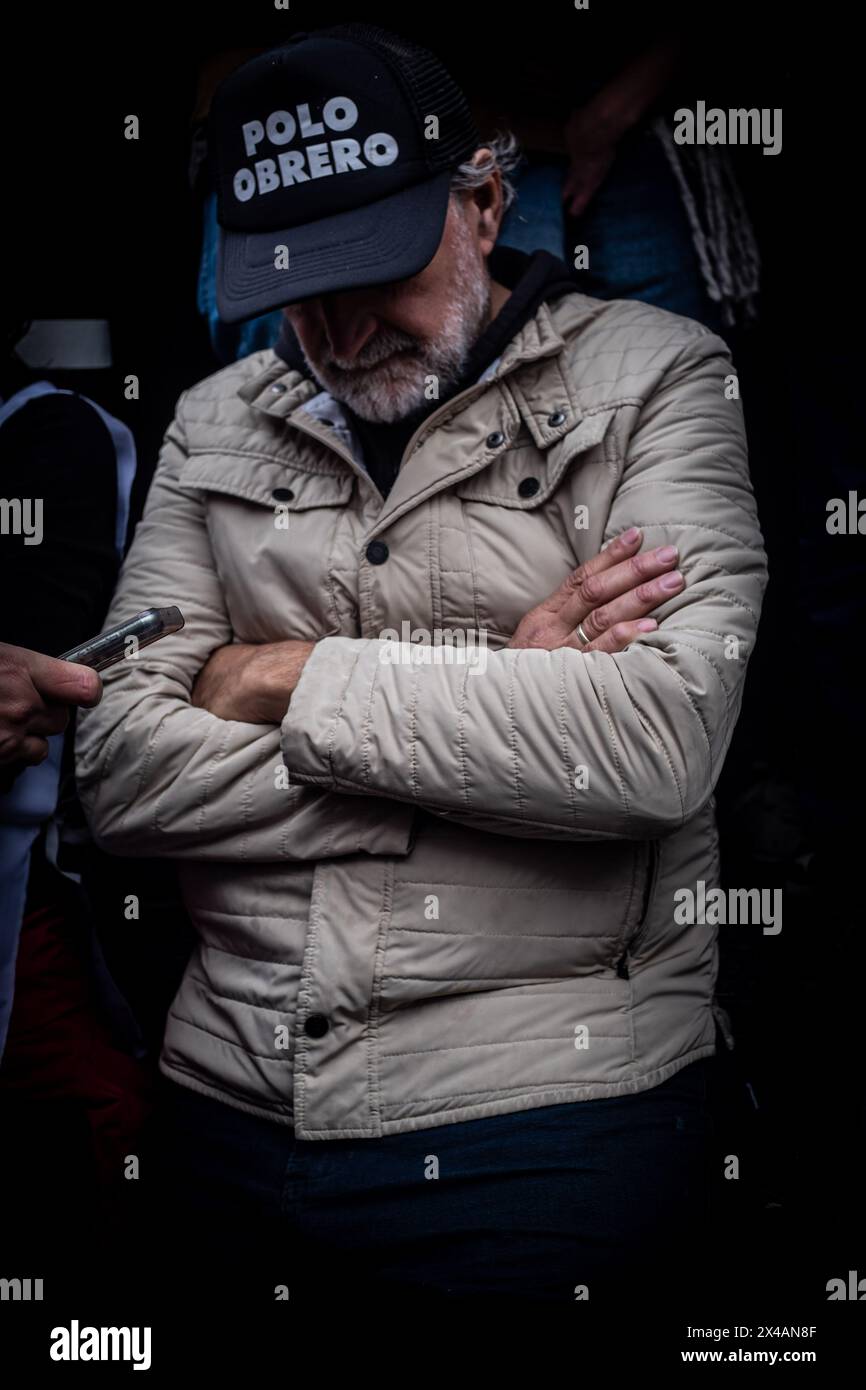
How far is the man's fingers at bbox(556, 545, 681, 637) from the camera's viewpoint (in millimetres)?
1842

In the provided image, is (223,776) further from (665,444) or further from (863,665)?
(863,665)

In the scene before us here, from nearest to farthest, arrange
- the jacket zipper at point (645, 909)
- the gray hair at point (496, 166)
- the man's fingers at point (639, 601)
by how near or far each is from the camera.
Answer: the man's fingers at point (639, 601) → the jacket zipper at point (645, 909) → the gray hair at point (496, 166)

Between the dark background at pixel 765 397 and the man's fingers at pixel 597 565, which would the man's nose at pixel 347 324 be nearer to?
the man's fingers at pixel 597 565

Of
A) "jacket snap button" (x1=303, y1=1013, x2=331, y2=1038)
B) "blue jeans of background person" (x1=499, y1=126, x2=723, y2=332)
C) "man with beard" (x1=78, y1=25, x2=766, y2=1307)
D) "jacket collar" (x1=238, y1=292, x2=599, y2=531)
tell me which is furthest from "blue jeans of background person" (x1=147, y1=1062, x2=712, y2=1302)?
"blue jeans of background person" (x1=499, y1=126, x2=723, y2=332)

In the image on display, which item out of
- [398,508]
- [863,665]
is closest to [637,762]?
[398,508]

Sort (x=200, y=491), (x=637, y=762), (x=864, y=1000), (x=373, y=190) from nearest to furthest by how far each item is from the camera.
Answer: (x=637, y=762) < (x=373, y=190) < (x=200, y=491) < (x=864, y=1000)

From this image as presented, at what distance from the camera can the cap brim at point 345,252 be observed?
6.70ft

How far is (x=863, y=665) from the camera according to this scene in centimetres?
260

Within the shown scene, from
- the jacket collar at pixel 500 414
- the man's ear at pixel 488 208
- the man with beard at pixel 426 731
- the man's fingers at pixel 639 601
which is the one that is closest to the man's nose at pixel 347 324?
the man with beard at pixel 426 731

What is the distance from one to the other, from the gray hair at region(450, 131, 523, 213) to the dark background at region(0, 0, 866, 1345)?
16.6 inches

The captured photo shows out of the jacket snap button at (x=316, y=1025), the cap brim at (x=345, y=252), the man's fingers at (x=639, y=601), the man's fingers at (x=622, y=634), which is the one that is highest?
the cap brim at (x=345, y=252)

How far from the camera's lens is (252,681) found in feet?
6.56

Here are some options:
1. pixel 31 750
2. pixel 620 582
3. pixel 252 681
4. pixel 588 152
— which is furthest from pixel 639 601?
pixel 588 152
